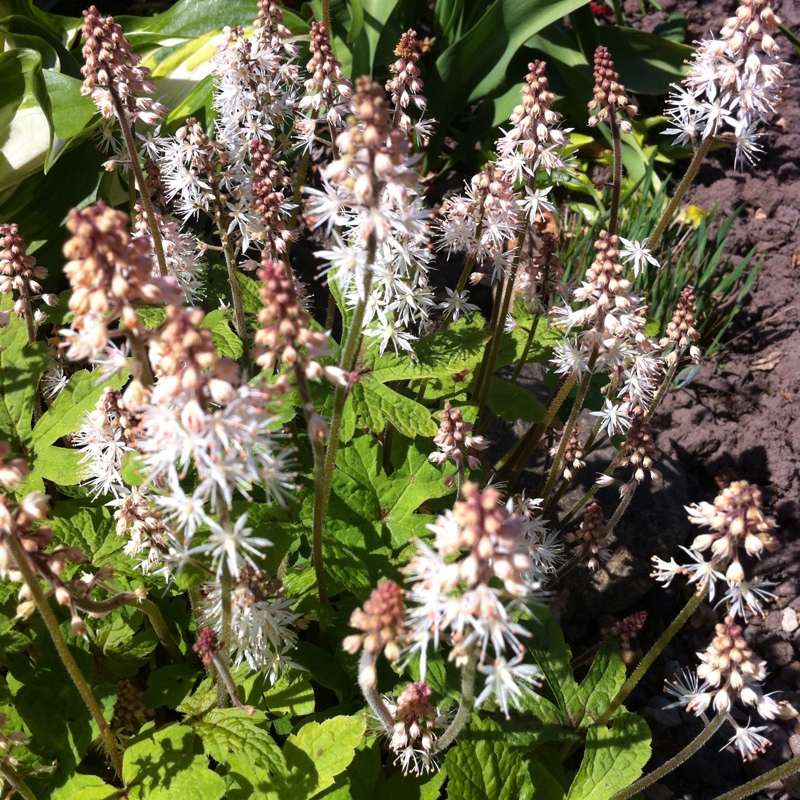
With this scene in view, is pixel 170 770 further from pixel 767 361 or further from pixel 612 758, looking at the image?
pixel 767 361

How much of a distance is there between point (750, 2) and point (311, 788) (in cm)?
353

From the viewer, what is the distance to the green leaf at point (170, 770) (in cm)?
270

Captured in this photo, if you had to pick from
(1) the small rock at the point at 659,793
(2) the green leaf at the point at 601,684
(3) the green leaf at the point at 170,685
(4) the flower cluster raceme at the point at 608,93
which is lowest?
(1) the small rock at the point at 659,793

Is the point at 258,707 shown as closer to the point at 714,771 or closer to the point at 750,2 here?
the point at 714,771

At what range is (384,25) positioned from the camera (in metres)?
6.12

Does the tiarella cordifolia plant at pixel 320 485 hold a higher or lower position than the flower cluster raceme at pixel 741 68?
lower

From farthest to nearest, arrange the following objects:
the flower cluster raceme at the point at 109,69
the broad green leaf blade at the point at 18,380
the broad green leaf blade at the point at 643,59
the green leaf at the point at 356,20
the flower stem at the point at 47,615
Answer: the broad green leaf blade at the point at 643,59 → the green leaf at the point at 356,20 → the broad green leaf blade at the point at 18,380 → the flower cluster raceme at the point at 109,69 → the flower stem at the point at 47,615

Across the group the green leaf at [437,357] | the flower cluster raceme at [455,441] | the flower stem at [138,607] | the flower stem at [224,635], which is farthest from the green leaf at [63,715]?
the green leaf at [437,357]

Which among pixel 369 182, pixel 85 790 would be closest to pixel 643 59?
pixel 369 182

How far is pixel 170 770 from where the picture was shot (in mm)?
2779

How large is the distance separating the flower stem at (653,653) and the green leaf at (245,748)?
141 cm

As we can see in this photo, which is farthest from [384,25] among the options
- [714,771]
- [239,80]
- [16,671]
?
[714,771]

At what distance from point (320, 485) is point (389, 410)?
85cm

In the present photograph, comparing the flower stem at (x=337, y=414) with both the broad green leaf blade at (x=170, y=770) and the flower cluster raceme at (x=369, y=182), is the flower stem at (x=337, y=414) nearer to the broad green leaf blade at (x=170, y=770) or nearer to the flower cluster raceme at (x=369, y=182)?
the flower cluster raceme at (x=369, y=182)
